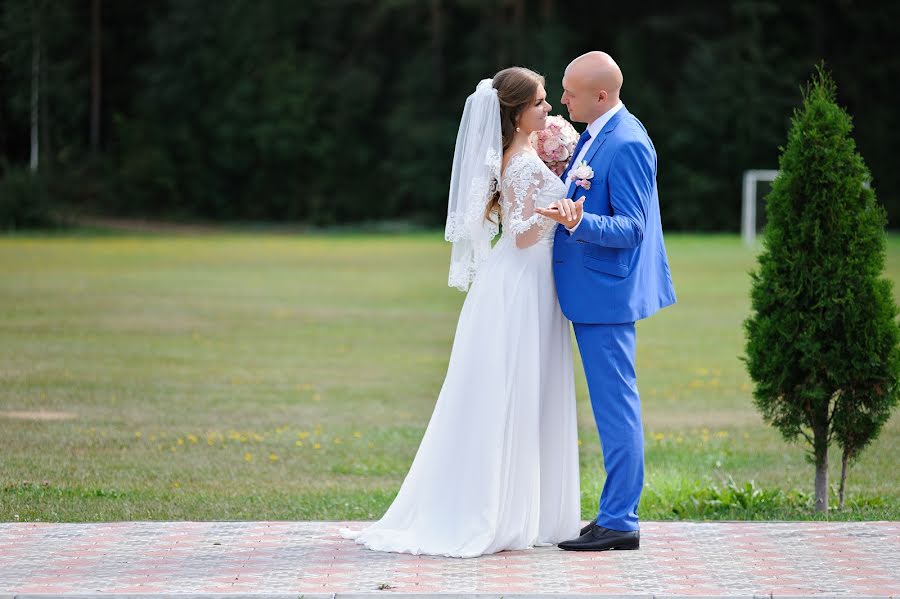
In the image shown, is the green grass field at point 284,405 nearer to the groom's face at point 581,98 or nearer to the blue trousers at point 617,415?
the blue trousers at point 617,415

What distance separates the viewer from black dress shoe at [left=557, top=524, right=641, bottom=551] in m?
5.72

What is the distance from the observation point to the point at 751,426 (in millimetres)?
11703

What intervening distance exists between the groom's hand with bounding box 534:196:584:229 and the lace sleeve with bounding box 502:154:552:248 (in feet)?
0.94

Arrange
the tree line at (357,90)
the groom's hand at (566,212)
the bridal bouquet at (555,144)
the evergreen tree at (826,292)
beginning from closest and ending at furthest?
the groom's hand at (566,212)
the bridal bouquet at (555,144)
the evergreen tree at (826,292)
the tree line at (357,90)

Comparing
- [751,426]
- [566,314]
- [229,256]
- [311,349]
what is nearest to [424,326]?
[311,349]

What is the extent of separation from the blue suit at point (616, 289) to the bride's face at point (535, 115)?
12.1 inches

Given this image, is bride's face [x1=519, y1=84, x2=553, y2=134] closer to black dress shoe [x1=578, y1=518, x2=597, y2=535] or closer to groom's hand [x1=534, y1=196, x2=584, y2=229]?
groom's hand [x1=534, y1=196, x2=584, y2=229]

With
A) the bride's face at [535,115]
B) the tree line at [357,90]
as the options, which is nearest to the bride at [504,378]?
the bride's face at [535,115]

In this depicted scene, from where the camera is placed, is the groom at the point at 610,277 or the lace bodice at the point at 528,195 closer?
the groom at the point at 610,277

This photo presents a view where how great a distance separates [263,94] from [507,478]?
60000 mm

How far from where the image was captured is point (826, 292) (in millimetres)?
7023

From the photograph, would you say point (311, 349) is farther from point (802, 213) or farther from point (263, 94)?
point (263, 94)

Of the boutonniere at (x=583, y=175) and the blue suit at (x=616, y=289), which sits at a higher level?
the boutonniere at (x=583, y=175)

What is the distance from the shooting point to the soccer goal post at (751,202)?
167 ft
